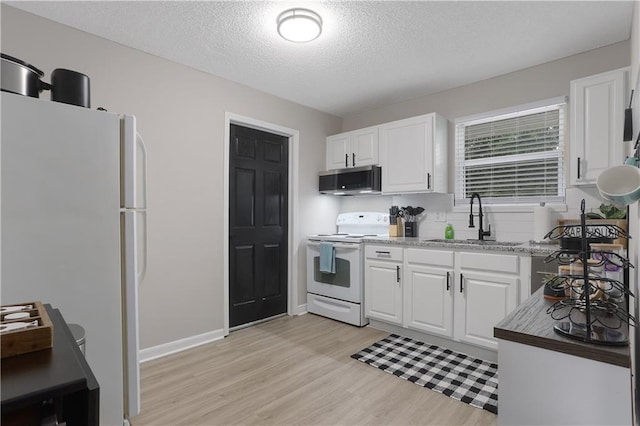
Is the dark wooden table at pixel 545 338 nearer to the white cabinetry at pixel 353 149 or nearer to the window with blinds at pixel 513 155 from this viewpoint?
the window with blinds at pixel 513 155

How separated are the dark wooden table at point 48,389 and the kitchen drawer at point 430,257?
8.97ft

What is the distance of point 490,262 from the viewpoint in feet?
8.56

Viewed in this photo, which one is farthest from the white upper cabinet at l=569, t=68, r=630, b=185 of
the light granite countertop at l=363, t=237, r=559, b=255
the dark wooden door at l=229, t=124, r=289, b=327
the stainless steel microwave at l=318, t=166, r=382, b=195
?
the dark wooden door at l=229, t=124, r=289, b=327

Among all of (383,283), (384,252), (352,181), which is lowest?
(383,283)

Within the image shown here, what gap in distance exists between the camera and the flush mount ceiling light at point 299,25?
2148 mm

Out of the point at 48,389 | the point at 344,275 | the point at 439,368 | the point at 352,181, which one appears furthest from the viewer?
the point at 352,181

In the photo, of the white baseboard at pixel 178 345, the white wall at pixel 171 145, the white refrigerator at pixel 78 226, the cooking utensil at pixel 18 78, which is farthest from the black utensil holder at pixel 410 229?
the cooking utensil at pixel 18 78

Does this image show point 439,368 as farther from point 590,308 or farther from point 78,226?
point 78,226

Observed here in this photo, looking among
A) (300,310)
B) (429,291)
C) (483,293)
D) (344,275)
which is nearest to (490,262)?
(483,293)

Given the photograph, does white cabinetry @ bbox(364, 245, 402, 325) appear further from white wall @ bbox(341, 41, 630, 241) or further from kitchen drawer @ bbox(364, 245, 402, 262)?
white wall @ bbox(341, 41, 630, 241)

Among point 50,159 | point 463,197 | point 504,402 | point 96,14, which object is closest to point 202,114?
point 96,14

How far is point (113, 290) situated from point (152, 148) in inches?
58.7

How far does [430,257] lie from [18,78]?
2935 millimetres

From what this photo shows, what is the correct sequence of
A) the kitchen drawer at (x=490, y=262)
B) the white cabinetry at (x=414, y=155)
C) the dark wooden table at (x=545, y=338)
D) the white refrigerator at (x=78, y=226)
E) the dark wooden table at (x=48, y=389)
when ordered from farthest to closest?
1. the white cabinetry at (x=414, y=155)
2. the kitchen drawer at (x=490, y=262)
3. the white refrigerator at (x=78, y=226)
4. the dark wooden table at (x=545, y=338)
5. the dark wooden table at (x=48, y=389)
